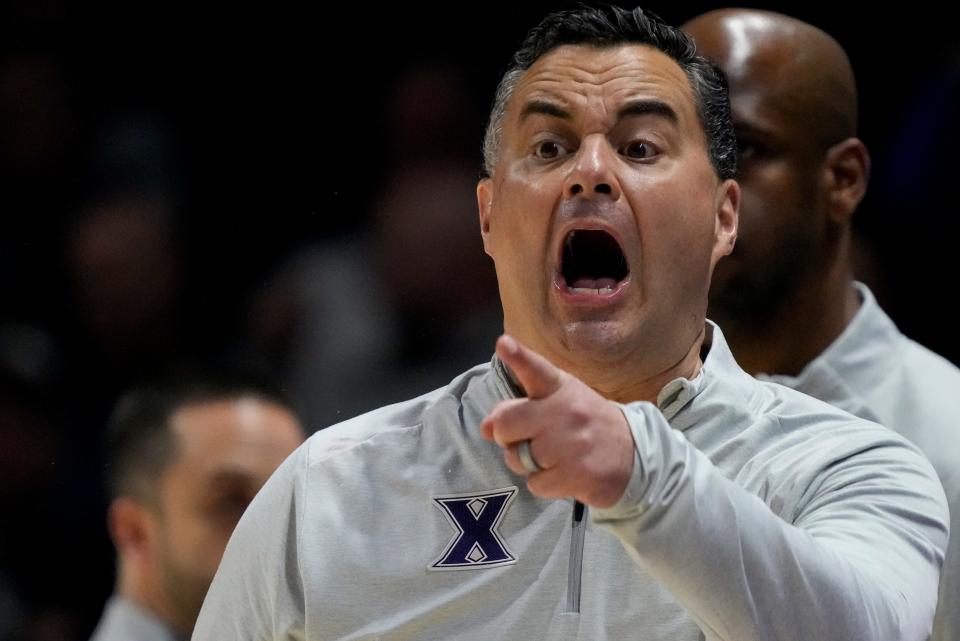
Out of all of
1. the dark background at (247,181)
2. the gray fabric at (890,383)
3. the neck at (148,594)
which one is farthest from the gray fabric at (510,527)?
the dark background at (247,181)

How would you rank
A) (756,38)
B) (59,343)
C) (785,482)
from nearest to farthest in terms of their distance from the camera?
(785,482) → (756,38) → (59,343)

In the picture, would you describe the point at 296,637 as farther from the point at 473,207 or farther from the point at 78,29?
the point at 78,29

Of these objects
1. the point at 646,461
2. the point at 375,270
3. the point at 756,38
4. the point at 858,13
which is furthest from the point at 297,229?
the point at 646,461

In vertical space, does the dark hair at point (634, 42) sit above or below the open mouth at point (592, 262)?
above

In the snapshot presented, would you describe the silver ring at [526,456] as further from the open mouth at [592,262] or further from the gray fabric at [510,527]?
the open mouth at [592,262]

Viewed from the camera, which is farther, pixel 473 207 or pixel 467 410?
pixel 473 207

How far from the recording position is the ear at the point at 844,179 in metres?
2.65

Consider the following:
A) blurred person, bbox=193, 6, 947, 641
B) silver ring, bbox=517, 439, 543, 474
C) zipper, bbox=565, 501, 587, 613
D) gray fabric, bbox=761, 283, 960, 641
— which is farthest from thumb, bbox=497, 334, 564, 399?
gray fabric, bbox=761, 283, 960, 641

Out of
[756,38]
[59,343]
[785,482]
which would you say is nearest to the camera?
[785,482]

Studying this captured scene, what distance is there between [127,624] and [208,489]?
254mm

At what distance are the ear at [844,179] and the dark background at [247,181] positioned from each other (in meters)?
0.25

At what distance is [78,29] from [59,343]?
626 mm

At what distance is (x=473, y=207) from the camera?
2.95 m

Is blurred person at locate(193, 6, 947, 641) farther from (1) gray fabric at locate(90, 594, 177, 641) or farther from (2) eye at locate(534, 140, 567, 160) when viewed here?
(1) gray fabric at locate(90, 594, 177, 641)
